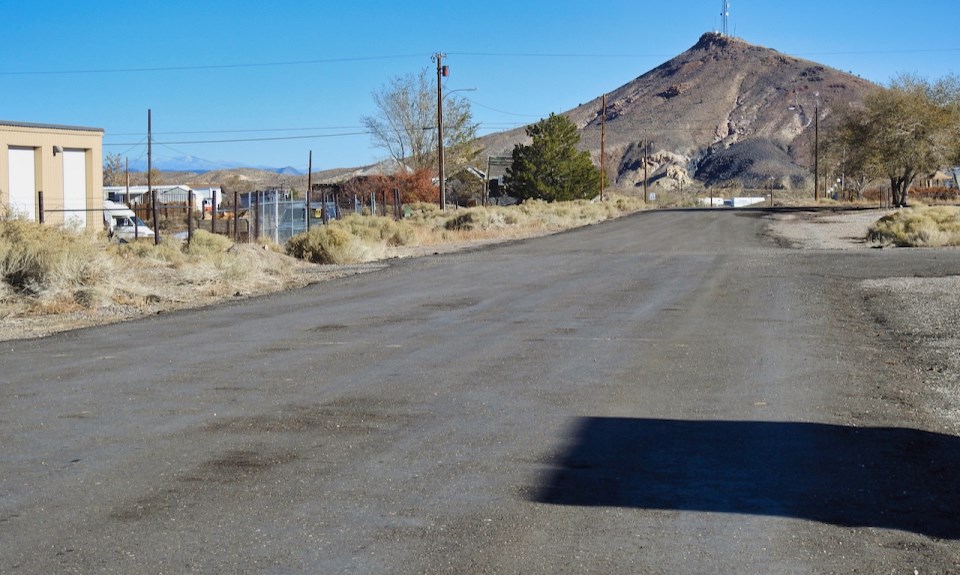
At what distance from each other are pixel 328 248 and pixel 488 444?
73.4 feet

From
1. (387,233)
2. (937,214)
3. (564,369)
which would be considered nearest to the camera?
(564,369)

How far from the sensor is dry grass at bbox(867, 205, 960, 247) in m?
33.8

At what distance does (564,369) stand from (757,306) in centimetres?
666

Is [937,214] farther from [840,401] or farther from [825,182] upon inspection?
[825,182]

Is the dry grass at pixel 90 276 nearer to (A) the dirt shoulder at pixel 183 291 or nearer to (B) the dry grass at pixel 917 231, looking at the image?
(A) the dirt shoulder at pixel 183 291

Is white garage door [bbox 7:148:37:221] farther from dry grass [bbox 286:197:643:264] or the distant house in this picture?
the distant house

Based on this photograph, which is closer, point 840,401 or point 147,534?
point 147,534

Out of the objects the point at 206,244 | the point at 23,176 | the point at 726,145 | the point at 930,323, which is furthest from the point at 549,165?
the point at 726,145

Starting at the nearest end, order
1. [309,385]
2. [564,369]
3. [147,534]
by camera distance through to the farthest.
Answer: [147,534] < [309,385] < [564,369]

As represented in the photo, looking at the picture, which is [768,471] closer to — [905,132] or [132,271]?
[132,271]

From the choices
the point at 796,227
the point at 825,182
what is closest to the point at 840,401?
the point at 796,227

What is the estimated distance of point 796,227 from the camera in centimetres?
4853

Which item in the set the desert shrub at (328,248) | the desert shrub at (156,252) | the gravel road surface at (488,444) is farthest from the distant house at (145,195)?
the gravel road surface at (488,444)

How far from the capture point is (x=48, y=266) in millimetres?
19484
